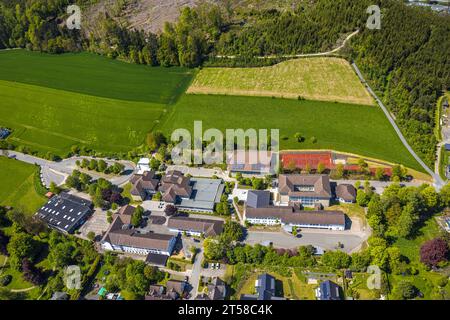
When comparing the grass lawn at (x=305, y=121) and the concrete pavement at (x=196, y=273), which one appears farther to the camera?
the grass lawn at (x=305, y=121)

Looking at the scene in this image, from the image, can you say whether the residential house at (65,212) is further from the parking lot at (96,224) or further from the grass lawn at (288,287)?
the grass lawn at (288,287)

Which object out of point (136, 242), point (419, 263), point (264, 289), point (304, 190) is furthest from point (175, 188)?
point (419, 263)

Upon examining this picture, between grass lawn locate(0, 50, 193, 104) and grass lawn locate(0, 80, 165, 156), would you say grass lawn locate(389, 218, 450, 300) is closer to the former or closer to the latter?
grass lawn locate(0, 80, 165, 156)

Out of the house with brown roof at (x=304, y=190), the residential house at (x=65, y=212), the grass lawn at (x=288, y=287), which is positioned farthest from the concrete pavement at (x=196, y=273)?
the residential house at (x=65, y=212)

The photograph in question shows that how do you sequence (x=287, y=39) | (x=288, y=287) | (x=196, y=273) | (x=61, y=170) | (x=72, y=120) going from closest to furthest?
(x=288, y=287)
(x=196, y=273)
(x=61, y=170)
(x=72, y=120)
(x=287, y=39)

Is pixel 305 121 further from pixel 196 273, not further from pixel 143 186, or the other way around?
pixel 196 273

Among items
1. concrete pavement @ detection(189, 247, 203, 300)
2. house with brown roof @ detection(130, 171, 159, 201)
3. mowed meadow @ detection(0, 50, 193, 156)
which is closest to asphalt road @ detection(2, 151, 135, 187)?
mowed meadow @ detection(0, 50, 193, 156)
